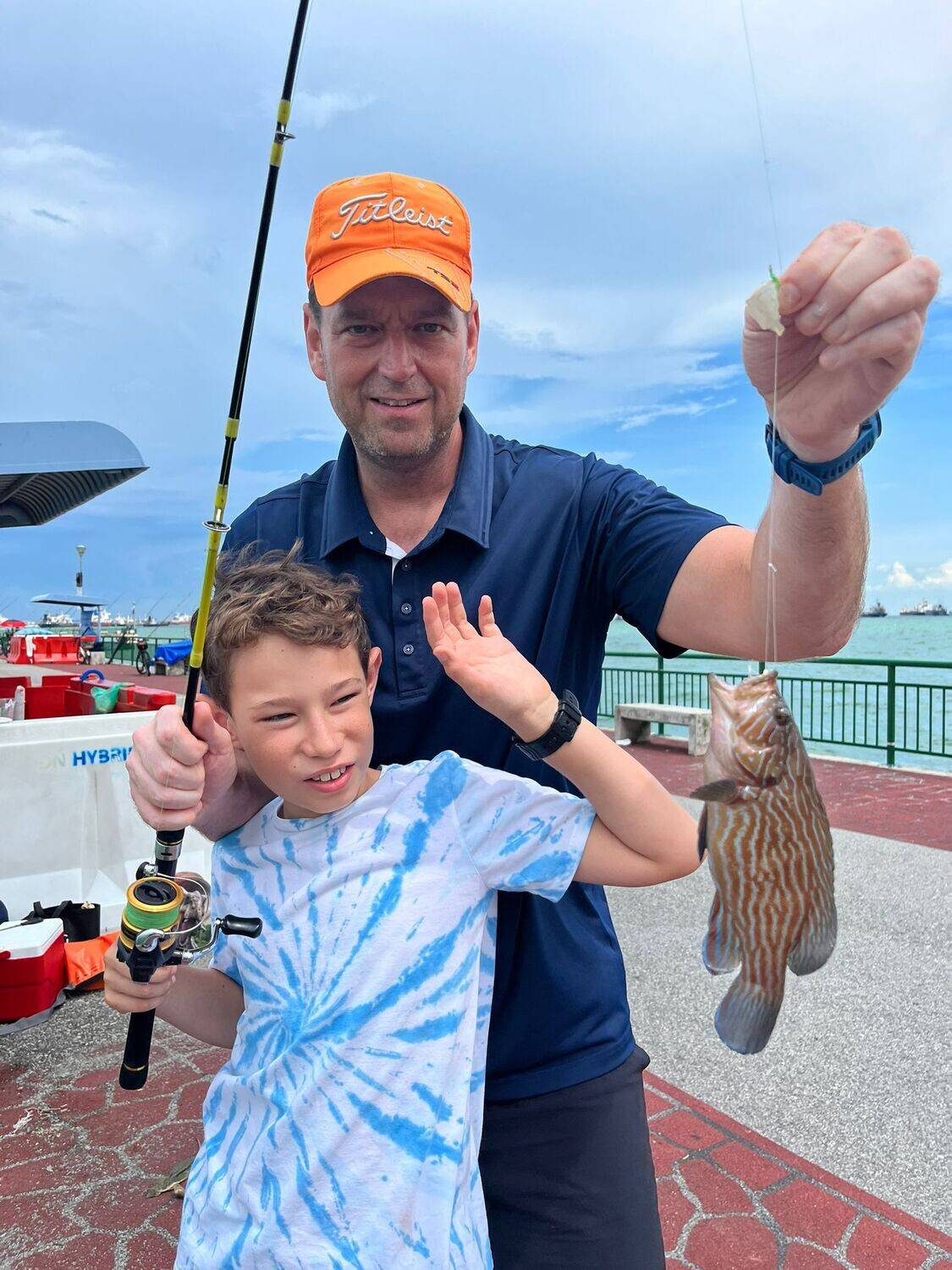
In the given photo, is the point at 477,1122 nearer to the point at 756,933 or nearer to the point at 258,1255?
the point at 258,1255

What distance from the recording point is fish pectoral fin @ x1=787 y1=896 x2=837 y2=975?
140 cm

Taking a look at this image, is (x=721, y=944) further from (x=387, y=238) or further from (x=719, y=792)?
(x=387, y=238)

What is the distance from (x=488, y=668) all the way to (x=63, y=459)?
467 inches

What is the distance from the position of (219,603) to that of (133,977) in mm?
780

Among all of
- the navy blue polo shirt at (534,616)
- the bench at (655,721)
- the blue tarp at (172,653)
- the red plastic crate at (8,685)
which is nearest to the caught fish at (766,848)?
the navy blue polo shirt at (534,616)

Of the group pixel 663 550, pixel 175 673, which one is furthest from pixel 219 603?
pixel 175 673

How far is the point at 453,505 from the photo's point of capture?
2.22 meters

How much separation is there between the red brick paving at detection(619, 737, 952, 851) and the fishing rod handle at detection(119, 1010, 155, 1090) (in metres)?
5.69

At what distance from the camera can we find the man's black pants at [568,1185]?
6.50ft

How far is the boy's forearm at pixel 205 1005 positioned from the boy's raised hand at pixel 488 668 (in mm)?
961

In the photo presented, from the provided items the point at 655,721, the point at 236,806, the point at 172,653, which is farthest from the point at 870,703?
the point at 172,653

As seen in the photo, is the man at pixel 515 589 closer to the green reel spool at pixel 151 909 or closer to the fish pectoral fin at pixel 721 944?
the green reel spool at pixel 151 909

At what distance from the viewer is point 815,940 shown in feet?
4.61

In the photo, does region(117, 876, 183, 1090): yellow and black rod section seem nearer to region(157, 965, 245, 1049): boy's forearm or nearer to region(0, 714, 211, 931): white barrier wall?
region(157, 965, 245, 1049): boy's forearm
